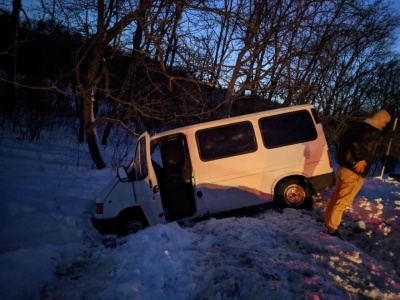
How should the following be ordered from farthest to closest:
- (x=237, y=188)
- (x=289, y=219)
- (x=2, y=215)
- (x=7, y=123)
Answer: (x=7, y=123), (x=2, y=215), (x=237, y=188), (x=289, y=219)

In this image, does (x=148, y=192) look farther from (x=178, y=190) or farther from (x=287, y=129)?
→ (x=287, y=129)

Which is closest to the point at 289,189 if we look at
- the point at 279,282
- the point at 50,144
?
the point at 279,282

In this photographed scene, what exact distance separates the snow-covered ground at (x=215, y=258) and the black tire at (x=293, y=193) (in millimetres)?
213

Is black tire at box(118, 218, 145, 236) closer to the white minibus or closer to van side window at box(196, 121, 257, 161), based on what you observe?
the white minibus

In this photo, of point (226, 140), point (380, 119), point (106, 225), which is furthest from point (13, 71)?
point (380, 119)

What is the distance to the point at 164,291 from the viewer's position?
2.74 meters

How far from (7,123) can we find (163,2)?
1015cm

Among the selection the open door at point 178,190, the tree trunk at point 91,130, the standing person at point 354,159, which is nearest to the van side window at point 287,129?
the standing person at point 354,159

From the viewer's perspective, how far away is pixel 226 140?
5.39m

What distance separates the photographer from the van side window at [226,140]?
534 cm

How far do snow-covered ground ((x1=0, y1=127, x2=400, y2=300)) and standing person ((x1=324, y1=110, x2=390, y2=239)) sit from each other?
43 centimetres

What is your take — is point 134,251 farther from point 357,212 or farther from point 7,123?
point 7,123

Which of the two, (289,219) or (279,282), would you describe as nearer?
(279,282)

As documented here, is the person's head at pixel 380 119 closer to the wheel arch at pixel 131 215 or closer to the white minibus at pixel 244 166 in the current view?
the white minibus at pixel 244 166
